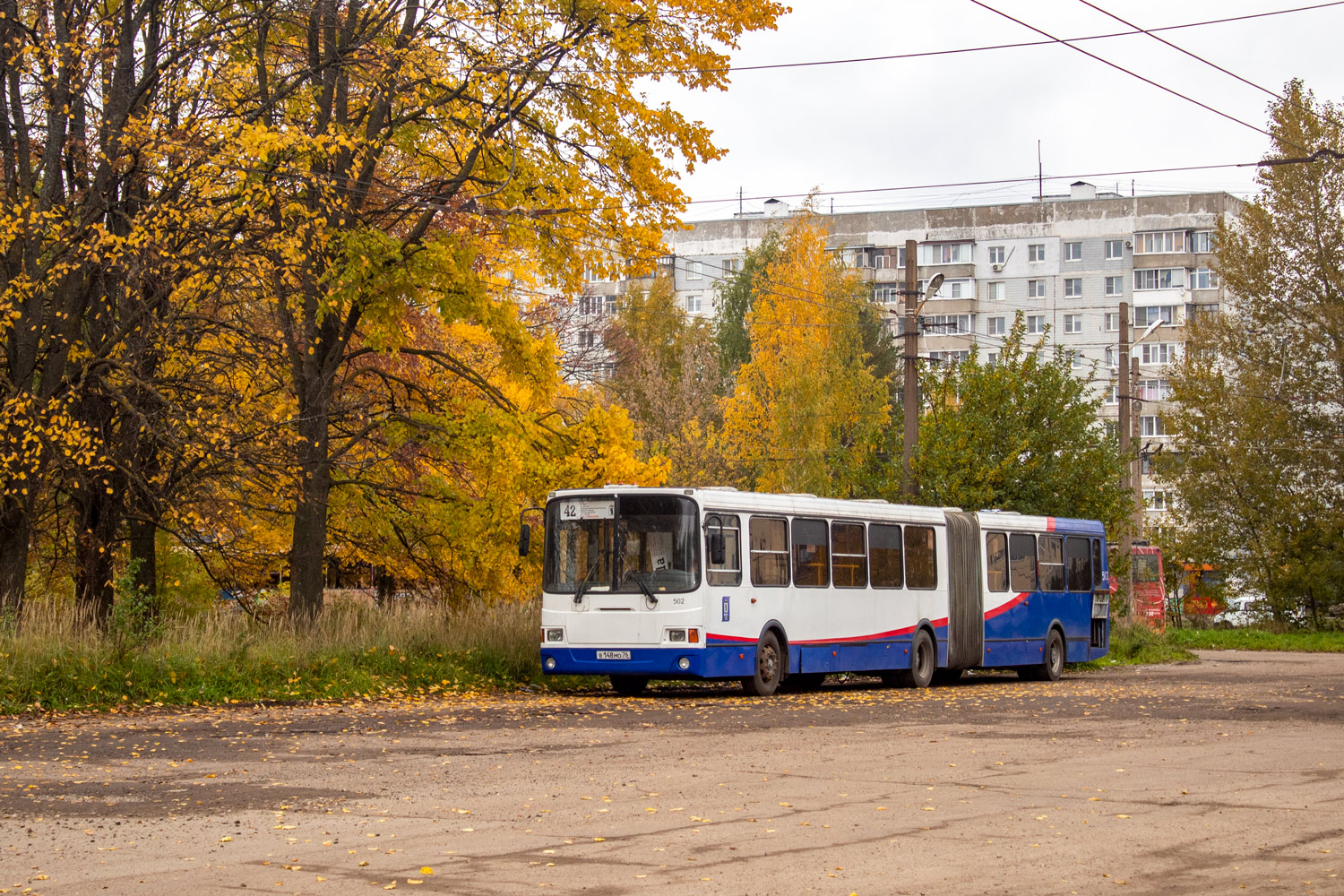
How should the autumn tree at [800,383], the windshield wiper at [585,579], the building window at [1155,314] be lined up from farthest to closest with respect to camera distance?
1. the building window at [1155,314]
2. the autumn tree at [800,383]
3. the windshield wiper at [585,579]

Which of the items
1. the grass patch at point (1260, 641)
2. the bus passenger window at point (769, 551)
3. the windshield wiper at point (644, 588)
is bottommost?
the grass patch at point (1260, 641)

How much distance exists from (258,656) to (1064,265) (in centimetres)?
7482

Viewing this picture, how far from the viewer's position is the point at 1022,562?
28703 mm

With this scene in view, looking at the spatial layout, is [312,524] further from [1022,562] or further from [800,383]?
[800,383]

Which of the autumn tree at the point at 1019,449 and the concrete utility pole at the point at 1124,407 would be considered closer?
the autumn tree at the point at 1019,449

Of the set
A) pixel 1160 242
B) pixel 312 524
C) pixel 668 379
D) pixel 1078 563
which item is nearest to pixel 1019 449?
pixel 1078 563

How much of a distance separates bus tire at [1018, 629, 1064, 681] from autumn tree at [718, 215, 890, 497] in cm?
2258

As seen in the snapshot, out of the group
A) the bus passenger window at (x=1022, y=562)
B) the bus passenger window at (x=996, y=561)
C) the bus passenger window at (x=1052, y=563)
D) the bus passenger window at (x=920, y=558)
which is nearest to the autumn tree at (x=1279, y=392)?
the bus passenger window at (x=1052, y=563)

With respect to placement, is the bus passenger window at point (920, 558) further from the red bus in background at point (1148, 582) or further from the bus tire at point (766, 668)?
the red bus in background at point (1148, 582)

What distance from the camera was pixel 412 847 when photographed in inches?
334

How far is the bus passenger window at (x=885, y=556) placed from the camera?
2466cm

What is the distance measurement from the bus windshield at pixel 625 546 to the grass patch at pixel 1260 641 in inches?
1073

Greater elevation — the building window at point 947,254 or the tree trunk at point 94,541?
the building window at point 947,254

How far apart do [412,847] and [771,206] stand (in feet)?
288
